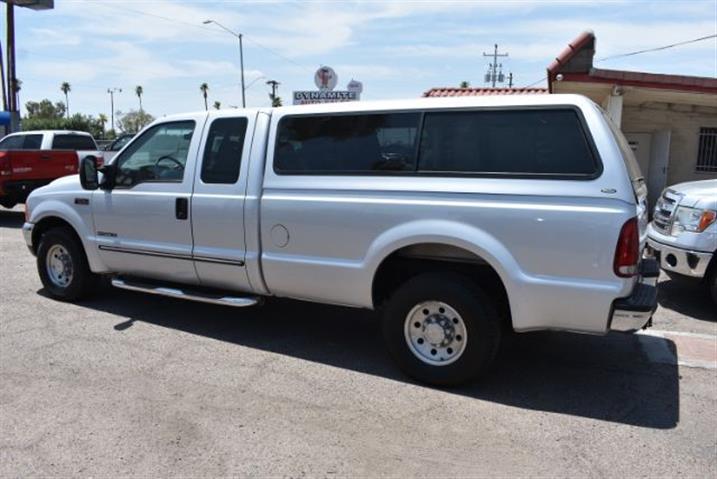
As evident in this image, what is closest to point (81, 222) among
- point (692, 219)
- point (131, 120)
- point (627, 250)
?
point (627, 250)

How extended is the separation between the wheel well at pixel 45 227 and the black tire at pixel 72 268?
0.10 ft

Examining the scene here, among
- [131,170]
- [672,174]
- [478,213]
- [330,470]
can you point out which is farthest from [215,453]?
[672,174]

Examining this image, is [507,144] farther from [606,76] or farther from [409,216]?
[606,76]

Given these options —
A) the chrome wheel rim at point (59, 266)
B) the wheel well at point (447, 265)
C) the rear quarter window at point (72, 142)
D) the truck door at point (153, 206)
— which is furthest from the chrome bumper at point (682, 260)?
the rear quarter window at point (72, 142)

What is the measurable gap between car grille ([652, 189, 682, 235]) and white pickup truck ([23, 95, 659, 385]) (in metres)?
2.17

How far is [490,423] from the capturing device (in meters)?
3.81

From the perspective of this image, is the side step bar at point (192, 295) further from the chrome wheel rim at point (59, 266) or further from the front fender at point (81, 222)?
the chrome wheel rim at point (59, 266)

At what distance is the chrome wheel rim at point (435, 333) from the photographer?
423 centimetres

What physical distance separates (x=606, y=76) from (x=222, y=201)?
8654 millimetres

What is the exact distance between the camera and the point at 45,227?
6.39 m

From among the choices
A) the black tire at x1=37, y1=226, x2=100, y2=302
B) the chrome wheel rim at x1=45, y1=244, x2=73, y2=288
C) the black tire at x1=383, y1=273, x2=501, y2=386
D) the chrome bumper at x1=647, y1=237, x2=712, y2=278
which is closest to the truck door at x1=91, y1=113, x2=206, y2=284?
the black tire at x1=37, y1=226, x2=100, y2=302

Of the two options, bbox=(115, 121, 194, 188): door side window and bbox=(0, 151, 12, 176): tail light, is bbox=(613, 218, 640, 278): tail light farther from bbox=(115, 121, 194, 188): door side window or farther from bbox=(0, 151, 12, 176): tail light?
bbox=(0, 151, 12, 176): tail light

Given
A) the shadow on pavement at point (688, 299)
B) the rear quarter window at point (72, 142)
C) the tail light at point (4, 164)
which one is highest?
the rear quarter window at point (72, 142)

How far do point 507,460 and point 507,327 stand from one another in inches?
54.0
